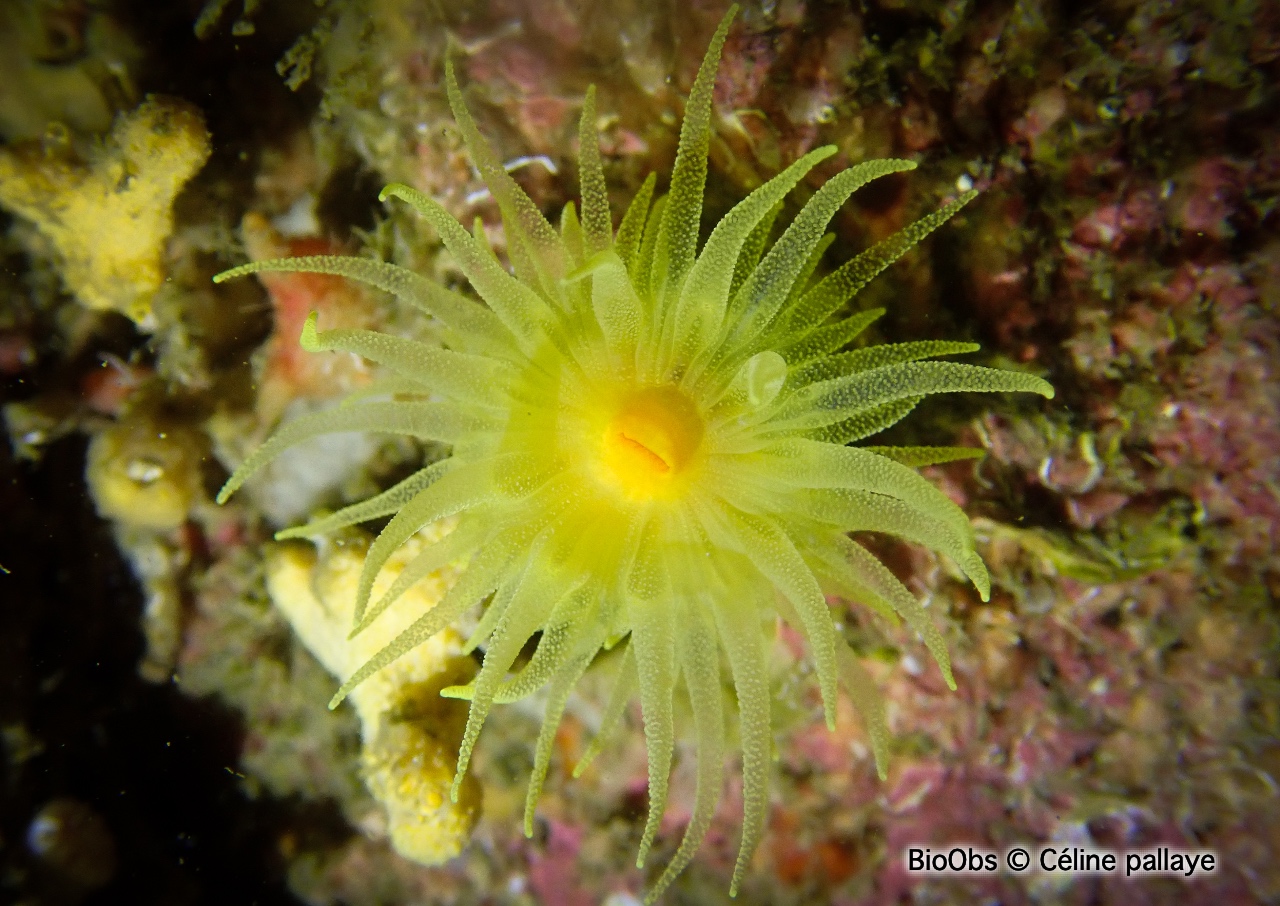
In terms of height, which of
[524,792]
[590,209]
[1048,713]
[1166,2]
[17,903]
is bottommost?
[17,903]

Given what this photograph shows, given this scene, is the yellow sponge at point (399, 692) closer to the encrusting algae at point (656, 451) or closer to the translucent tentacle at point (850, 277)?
the encrusting algae at point (656, 451)

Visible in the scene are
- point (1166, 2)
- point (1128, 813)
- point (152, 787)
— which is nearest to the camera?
point (1166, 2)

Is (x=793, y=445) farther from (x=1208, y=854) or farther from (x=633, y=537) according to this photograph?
(x=1208, y=854)

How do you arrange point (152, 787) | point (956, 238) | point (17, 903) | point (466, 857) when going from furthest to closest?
point (152, 787), point (466, 857), point (17, 903), point (956, 238)

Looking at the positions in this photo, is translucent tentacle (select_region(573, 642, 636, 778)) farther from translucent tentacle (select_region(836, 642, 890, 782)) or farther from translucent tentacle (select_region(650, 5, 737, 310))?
translucent tentacle (select_region(650, 5, 737, 310))

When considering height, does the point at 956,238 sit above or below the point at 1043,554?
above

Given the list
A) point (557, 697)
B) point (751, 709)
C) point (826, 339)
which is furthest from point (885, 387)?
point (557, 697)

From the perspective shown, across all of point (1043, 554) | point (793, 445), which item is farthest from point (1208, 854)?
point (793, 445)

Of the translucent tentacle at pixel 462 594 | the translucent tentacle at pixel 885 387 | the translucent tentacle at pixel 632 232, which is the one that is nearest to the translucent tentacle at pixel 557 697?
the translucent tentacle at pixel 462 594
